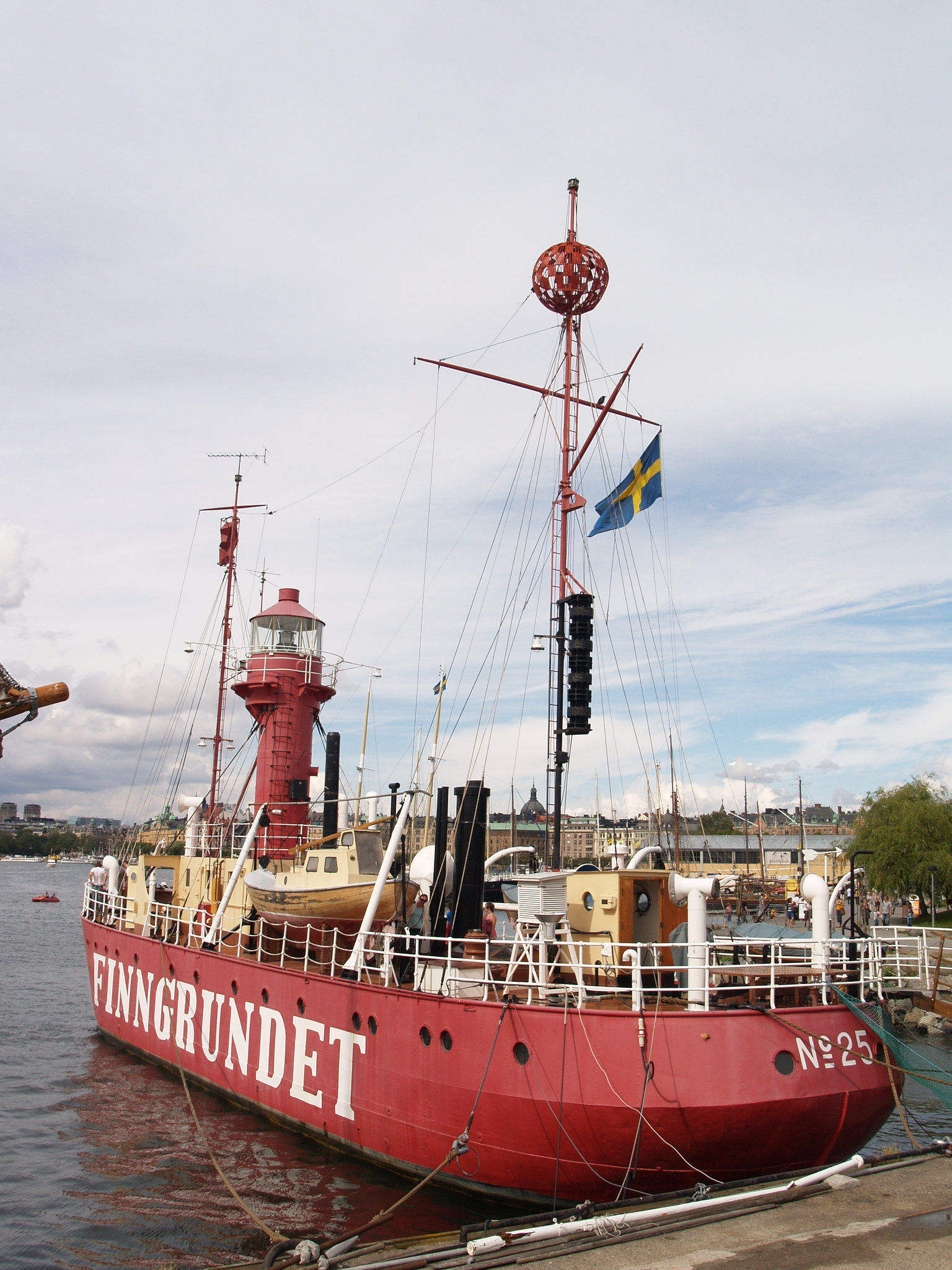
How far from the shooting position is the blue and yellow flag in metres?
20.7

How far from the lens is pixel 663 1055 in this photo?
1165cm

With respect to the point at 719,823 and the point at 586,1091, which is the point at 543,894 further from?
the point at 719,823

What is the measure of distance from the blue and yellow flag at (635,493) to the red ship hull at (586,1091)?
39.1 ft

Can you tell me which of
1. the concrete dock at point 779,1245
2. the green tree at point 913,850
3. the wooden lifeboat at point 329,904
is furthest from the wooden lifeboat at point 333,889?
the green tree at point 913,850

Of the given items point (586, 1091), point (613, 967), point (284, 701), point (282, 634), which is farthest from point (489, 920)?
point (282, 634)

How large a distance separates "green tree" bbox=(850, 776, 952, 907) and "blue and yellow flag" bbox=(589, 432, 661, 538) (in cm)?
3025

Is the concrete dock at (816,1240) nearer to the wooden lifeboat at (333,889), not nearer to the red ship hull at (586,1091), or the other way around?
the red ship hull at (586,1091)

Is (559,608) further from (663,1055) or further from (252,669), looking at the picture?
(252,669)

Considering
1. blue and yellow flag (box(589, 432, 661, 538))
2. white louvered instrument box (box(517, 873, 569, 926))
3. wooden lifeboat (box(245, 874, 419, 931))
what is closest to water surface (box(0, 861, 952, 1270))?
wooden lifeboat (box(245, 874, 419, 931))

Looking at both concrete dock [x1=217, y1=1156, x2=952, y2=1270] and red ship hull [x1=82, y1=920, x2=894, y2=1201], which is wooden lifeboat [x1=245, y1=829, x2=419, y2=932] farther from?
concrete dock [x1=217, y1=1156, x2=952, y2=1270]

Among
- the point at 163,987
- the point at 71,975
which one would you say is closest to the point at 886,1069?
the point at 163,987

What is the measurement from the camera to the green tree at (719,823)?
158750mm

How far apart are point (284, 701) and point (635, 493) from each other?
11744mm

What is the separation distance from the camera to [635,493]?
21.1m
